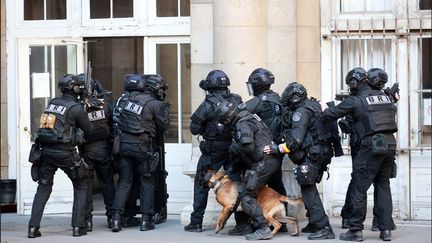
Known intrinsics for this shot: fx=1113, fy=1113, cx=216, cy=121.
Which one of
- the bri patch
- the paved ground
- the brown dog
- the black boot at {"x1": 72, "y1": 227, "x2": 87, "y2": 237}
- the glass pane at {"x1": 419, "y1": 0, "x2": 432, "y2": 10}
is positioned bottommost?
the paved ground

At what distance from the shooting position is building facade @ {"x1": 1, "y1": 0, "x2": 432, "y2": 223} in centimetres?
1444

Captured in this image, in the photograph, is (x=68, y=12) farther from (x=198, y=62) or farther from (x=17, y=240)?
(x=17, y=240)

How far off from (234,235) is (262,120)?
1446mm

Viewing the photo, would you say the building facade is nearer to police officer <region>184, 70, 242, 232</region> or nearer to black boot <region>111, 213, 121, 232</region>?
police officer <region>184, 70, 242, 232</region>

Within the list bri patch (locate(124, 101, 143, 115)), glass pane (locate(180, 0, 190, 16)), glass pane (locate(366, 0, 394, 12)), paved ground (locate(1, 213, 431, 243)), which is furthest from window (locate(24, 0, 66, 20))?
glass pane (locate(366, 0, 394, 12))

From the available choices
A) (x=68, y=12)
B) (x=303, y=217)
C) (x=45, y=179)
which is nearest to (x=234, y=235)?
(x=303, y=217)

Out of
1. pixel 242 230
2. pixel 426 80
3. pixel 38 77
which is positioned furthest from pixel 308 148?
pixel 38 77

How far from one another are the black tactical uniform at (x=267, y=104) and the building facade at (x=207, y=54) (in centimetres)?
61

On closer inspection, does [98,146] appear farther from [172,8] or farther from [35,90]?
[172,8]

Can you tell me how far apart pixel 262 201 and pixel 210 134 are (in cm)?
112

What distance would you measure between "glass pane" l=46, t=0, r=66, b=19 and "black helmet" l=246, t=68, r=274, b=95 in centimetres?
370

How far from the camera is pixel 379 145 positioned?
12500 millimetres

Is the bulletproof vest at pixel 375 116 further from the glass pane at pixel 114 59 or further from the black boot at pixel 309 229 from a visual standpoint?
the glass pane at pixel 114 59

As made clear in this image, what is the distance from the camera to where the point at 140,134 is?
13.8 metres
